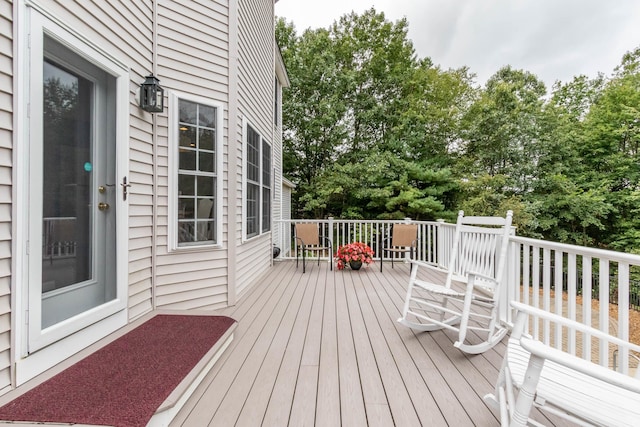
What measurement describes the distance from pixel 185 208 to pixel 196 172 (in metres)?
0.41

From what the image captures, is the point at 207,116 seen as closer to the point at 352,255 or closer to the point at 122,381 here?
the point at 122,381

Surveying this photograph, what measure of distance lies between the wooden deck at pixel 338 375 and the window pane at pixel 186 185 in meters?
1.36

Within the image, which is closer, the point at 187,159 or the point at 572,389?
the point at 572,389

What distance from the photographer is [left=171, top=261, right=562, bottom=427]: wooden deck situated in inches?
60.7

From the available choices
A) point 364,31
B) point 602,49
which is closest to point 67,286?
point 364,31

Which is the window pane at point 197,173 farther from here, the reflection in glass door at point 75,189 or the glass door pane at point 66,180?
the glass door pane at point 66,180

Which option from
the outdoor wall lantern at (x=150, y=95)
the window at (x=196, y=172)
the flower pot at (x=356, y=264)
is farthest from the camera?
the flower pot at (x=356, y=264)

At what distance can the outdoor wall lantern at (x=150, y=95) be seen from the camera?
265 cm

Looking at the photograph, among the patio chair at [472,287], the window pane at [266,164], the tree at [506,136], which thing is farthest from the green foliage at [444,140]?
the patio chair at [472,287]

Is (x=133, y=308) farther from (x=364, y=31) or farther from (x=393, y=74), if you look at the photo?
(x=364, y=31)

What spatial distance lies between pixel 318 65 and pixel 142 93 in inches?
423

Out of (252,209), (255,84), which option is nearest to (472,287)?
(252,209)

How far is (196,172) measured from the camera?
3.16 meters

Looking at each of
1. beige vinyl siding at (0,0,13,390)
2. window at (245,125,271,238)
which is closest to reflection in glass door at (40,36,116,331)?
beige vinyl siding at (0,0,13,390)
